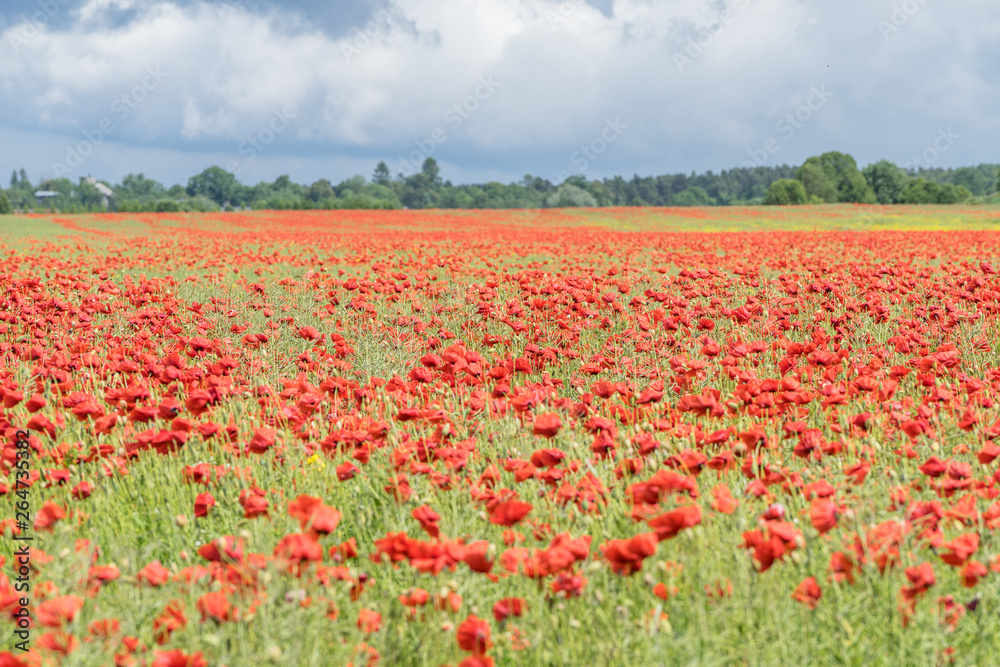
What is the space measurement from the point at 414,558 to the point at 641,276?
25.3 feet

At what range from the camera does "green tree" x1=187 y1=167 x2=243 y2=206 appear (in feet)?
367

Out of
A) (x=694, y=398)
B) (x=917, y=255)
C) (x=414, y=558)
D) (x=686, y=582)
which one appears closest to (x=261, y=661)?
(x=414, y=558)

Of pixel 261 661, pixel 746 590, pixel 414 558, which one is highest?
pixel 414 558

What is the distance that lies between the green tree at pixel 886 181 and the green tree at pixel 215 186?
297 feet

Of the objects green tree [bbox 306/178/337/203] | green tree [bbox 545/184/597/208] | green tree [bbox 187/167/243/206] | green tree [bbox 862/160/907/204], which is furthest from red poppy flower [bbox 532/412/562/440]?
green tree [bbox 187/167/243/206]

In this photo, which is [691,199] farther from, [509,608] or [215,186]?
[509,608]

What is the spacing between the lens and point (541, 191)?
128m

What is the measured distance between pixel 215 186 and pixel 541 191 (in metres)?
53.9

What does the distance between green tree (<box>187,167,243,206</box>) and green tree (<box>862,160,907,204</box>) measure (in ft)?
297

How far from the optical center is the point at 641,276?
9062 mm

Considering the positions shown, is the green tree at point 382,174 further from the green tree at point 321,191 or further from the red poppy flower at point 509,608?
the red poppy flower at point 509,608

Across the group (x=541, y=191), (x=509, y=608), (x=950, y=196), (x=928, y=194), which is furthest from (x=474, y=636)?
(x=541, y=191)

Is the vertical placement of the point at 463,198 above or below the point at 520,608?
above

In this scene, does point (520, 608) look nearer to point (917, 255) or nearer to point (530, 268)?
point (530, 268)
